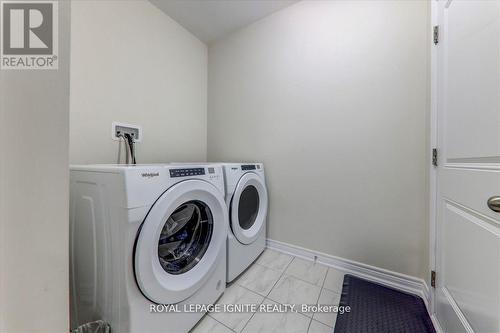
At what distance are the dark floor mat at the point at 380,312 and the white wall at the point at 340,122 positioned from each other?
18 centimetres

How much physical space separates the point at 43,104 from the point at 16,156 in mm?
136

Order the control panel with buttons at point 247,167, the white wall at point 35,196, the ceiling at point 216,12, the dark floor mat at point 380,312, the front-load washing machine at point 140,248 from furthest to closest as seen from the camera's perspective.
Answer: the ceiling at point 216,12 < the control panel with buttons at point 247,167 < the dark floor mat at point 380,312 < the front-load washing machine at point 140,248 < the white wall at point 35,196

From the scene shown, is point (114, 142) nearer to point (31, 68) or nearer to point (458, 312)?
point (31, 68)

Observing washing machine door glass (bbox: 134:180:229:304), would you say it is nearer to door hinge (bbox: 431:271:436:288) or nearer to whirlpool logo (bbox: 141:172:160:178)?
whirlpool logo (bbox: 141:172:160:178)

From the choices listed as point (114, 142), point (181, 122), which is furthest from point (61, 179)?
point (181, 122)

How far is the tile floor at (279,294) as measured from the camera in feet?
3.37

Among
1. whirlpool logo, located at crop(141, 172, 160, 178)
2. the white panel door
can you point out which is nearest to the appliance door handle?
the white panel door

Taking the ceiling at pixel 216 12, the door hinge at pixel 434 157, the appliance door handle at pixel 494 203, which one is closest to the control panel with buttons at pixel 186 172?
the appliance door handle at pixel 494 203

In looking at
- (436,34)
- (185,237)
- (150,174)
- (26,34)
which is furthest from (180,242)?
(436,34)

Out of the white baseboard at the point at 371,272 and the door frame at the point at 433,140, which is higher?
the door frame at the point at 433,140

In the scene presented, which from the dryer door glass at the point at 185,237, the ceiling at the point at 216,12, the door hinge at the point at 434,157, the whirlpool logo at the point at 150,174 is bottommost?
the dryer door glass at the point at 185,237

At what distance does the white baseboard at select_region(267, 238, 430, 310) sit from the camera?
48.4 inches

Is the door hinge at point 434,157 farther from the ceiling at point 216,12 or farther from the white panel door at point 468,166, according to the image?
the ceiling at point 216,12

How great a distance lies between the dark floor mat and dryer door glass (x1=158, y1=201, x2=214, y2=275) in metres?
0.88
